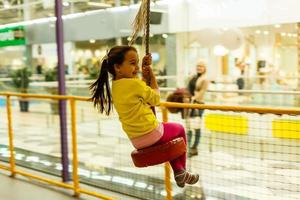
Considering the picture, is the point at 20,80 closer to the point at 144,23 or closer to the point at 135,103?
the point at 144,23

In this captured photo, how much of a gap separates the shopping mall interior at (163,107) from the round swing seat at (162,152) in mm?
599

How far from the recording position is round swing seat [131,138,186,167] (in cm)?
216

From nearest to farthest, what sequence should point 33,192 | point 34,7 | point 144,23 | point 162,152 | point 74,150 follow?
1. point 162,152
2. point 144,23
3. point 74,150
4. point 33,192
5. point 34,7

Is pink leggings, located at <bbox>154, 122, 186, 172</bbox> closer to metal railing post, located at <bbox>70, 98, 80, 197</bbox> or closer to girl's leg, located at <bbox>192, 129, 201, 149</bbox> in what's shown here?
metal railing post, located at <bbox>70, 98, 80, 197</bbox>

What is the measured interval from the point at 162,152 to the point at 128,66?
1.50 feet

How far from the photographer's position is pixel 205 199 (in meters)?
3.91

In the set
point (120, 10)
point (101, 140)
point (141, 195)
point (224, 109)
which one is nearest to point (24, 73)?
point (120, 10)

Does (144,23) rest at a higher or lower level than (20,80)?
higher

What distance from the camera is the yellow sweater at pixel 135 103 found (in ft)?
7.07

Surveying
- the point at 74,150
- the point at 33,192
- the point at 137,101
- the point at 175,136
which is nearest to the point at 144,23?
the point at 137,101

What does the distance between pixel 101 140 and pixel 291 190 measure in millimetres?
2919

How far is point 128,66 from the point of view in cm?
220

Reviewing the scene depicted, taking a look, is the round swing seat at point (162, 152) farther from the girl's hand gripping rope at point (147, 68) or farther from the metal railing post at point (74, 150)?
the metal railing post at point (74, 150)

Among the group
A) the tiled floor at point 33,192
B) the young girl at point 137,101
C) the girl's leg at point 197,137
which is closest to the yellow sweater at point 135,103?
the young girl at point 137,101
